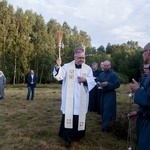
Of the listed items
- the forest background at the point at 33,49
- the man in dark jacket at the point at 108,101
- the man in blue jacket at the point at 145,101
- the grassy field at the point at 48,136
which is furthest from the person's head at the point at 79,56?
the forest background at the point at 33,49

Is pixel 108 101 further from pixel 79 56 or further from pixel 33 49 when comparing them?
pixel 33 49

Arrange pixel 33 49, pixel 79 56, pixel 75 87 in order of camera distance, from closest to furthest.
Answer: pixel 79 56 → pixel 75 87 → pixel 33 49

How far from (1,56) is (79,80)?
1441 inches

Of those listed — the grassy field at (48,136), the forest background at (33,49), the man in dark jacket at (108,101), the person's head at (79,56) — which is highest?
the forest background at (33,49)

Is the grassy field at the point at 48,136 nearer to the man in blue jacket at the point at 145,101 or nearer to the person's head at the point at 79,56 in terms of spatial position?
the person's head at the point at 79,56

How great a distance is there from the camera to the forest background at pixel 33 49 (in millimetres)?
41750

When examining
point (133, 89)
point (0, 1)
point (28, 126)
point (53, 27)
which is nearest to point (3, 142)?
point (28, 126)

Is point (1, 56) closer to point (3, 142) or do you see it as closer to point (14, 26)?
point (14, 26)

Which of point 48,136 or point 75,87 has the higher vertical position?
point 75,87

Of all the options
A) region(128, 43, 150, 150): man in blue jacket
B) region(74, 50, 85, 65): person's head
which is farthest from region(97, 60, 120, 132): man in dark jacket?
region(128, 43, 150, 150): man in blue jacket

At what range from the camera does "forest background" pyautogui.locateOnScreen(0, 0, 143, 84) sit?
1644 inches

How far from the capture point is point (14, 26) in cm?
4153

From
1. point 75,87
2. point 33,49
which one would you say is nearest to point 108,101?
point 75,87

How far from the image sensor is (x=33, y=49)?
44281 mm
